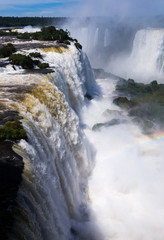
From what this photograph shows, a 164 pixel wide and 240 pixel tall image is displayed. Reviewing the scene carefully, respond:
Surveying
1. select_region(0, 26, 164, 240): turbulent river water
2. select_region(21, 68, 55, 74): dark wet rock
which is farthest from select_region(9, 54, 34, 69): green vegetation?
select_region(0, 26, 164, 240): turbulent river water

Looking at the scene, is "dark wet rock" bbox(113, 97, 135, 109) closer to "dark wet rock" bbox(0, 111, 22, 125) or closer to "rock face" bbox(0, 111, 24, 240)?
"dark wet rock" bbox(0, 111, 22, 125)

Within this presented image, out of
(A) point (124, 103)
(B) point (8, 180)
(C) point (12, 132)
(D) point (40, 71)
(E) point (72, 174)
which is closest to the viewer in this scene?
(B) point (8, 180)

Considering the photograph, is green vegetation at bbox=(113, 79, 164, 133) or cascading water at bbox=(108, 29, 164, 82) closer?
green vegetation at bbox=(113, 79, 164, 133)

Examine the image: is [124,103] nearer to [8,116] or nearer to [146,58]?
[8,116]

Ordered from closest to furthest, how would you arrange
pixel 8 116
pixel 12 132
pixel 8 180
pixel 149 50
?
pixel 8 180 < pixel 12 132 < pixel 8 116 < pixel 149 50

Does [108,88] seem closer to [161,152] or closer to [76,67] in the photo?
[76,67]

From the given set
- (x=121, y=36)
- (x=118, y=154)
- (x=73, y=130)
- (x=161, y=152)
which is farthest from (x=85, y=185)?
(x=121, y=36)

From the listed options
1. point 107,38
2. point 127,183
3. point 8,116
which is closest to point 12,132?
point 8,116
